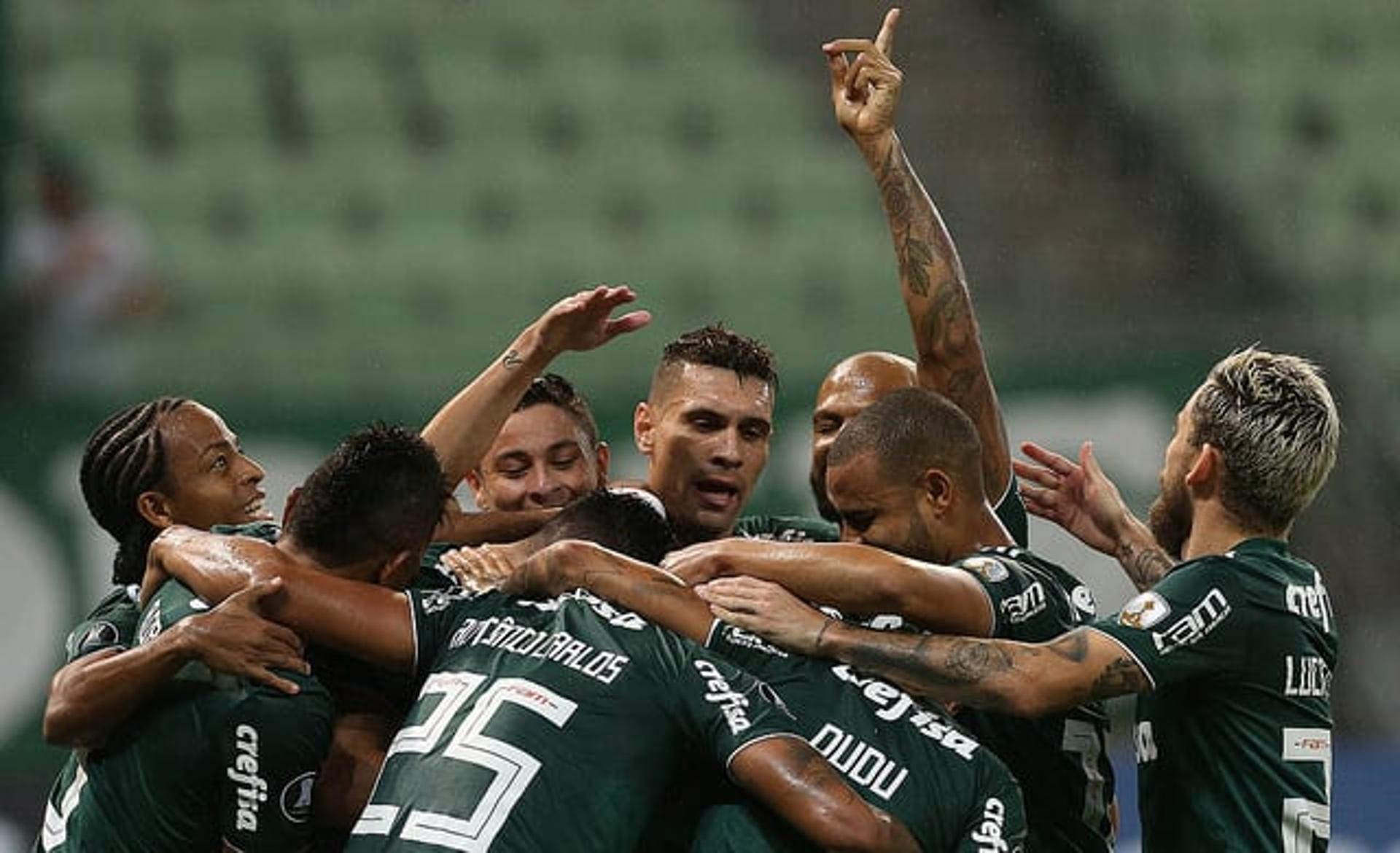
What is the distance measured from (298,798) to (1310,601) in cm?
209

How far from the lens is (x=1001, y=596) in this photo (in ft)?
14.5

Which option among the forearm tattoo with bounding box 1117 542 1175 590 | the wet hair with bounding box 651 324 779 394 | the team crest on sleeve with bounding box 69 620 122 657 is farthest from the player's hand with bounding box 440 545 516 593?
the forearm tattoo with bounding box 1117 542 1175 590

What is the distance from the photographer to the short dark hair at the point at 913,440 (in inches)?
179

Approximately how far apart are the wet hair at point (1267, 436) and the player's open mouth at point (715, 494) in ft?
4.71

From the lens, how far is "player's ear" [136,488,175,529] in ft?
15.6

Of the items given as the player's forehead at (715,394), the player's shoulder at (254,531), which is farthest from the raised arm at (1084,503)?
the player's shoulder at (254,531)

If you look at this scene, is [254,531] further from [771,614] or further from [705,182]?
[705,182]

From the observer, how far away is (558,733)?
4035 mm

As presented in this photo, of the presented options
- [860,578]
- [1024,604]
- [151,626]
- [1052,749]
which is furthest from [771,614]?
[151,626]

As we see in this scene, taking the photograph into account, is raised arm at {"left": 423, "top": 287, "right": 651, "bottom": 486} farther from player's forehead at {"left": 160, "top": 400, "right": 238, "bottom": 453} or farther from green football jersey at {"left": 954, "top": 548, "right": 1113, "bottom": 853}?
green football jersey at {"left": 954, "top": 548, "right": 1113, "bottom": 853}

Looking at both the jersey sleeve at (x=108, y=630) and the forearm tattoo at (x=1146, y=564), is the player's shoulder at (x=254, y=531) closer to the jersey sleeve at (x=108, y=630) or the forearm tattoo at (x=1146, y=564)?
the jersey sleeve at (x=108, y=630)

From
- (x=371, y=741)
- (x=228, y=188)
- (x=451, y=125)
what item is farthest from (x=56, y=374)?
(x=371, y=741)

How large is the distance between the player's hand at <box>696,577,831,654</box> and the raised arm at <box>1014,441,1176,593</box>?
1427 millimetres

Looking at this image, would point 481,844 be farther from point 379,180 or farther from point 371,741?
point 379,180
